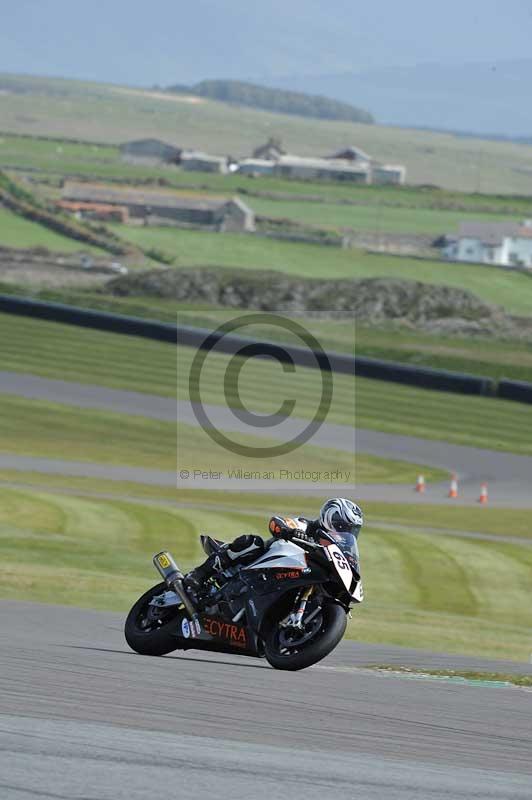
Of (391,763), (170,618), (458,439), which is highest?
(391,763)

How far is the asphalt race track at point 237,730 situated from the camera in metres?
5.68

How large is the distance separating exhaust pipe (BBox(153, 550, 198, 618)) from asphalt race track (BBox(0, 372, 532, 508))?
24756 mm

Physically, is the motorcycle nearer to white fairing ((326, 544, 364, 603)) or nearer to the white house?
white fairing ((326, 544, 364, 603))

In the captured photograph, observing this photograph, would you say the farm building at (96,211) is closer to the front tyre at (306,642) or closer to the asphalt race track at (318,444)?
the asphalt race track at (318,444)

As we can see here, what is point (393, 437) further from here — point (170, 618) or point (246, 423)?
point (170, 618)

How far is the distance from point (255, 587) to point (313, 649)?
71 cm

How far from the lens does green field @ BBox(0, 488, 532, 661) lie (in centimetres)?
1847

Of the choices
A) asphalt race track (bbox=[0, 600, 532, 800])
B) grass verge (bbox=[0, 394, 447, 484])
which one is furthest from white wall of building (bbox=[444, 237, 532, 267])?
asphalt race track (bbox=[0, 600, 532, 800])

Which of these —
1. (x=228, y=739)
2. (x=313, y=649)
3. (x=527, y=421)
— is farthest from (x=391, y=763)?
(x=527, y=421)

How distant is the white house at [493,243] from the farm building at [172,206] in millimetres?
20664

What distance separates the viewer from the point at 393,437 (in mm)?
45812

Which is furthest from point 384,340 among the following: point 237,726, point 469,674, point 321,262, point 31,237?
point 237,726

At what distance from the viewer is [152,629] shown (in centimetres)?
1147

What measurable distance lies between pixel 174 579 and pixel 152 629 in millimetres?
510
